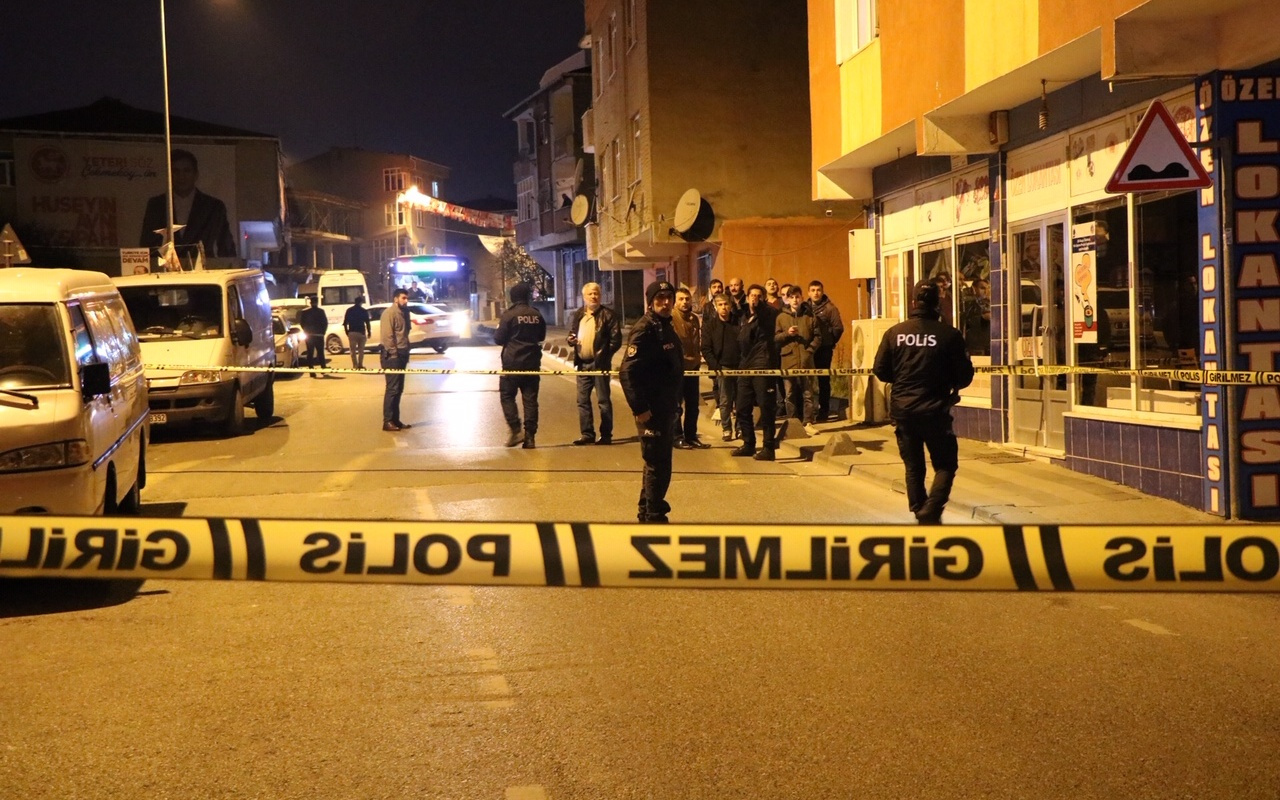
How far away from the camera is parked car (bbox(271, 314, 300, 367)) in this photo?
96.8 ft

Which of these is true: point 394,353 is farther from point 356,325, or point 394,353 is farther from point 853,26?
point 356,325

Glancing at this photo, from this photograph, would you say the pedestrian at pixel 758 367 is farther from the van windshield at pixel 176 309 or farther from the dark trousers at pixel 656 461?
the van windshield at pixel 176 309

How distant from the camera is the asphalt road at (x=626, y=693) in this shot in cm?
479

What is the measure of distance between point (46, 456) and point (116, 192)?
49.6 meters

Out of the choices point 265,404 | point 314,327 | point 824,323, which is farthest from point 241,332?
point 314,327

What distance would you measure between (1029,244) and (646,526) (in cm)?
1092

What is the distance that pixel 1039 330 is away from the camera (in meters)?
14.0

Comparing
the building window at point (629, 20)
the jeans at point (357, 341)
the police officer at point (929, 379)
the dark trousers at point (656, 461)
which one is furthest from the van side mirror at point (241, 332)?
the building window at point (629, 20)

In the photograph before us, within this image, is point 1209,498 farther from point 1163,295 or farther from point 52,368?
point 52,368

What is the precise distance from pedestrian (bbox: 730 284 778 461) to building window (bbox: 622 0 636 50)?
56.0 ft

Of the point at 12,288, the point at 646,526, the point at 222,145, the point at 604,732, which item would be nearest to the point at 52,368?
the point at 12,288

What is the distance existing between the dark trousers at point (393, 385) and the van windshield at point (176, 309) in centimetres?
236

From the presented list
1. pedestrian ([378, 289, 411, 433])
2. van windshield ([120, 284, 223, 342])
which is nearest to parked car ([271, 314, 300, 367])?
van windshield ([120, 284, 223, 342])

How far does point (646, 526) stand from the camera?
414 centimetres
